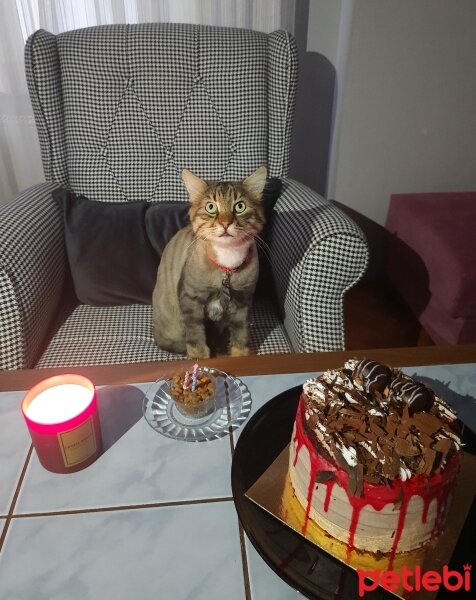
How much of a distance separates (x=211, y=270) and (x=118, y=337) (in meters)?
0.32

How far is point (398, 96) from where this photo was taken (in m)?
1.90

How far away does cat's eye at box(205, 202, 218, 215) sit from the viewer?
112cm

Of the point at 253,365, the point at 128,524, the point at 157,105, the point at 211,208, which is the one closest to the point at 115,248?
the point at 211,208

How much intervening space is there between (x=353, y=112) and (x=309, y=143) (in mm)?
263

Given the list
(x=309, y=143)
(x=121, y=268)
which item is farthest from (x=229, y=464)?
(x=309, y=143)

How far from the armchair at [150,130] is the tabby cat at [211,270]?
0.32ft

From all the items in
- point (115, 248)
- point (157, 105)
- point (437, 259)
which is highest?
point (157, 105)

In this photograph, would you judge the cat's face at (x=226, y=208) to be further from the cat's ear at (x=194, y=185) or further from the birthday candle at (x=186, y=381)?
the birthday candle at (x=186, y=381)

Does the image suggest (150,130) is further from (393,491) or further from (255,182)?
(393,491)

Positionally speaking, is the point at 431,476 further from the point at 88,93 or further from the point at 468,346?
the point at 88,93

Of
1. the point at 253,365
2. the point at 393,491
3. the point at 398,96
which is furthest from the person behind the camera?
the point at 398,96

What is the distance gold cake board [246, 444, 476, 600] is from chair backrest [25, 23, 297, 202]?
1108mm

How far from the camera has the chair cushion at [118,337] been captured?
3.92ft

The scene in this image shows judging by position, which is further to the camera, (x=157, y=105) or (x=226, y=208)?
(x=157, y=105)
